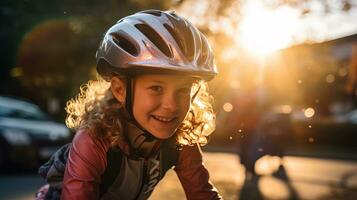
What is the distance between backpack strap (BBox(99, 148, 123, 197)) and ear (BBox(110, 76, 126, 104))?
0.30 metres

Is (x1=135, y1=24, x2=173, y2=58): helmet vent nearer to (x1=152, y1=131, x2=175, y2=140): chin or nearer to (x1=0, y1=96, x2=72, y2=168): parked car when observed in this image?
(x1=152, y1=131, x2=175, y2=140): chin

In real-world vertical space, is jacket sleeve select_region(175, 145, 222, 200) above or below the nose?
below

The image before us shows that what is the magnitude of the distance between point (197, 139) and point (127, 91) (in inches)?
18.7

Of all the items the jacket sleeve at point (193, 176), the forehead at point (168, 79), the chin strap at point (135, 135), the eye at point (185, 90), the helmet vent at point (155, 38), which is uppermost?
the helmet vent at point (155, 38)

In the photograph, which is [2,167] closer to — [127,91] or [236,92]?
[236,92]

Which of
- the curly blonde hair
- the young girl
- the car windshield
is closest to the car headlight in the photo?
the car windshield

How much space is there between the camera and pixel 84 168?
2.52 m

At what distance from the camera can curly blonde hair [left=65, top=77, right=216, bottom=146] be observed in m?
2.75

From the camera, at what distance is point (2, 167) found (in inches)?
449

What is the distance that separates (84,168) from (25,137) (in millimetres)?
9434

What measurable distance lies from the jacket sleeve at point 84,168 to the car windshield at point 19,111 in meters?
9.79

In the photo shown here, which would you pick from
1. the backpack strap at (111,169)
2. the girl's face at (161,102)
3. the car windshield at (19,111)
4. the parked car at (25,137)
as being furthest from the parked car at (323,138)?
the backpack strap at (111,169)

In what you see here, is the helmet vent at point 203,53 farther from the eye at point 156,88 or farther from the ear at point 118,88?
the ear at point 118,88

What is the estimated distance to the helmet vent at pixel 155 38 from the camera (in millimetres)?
2721
